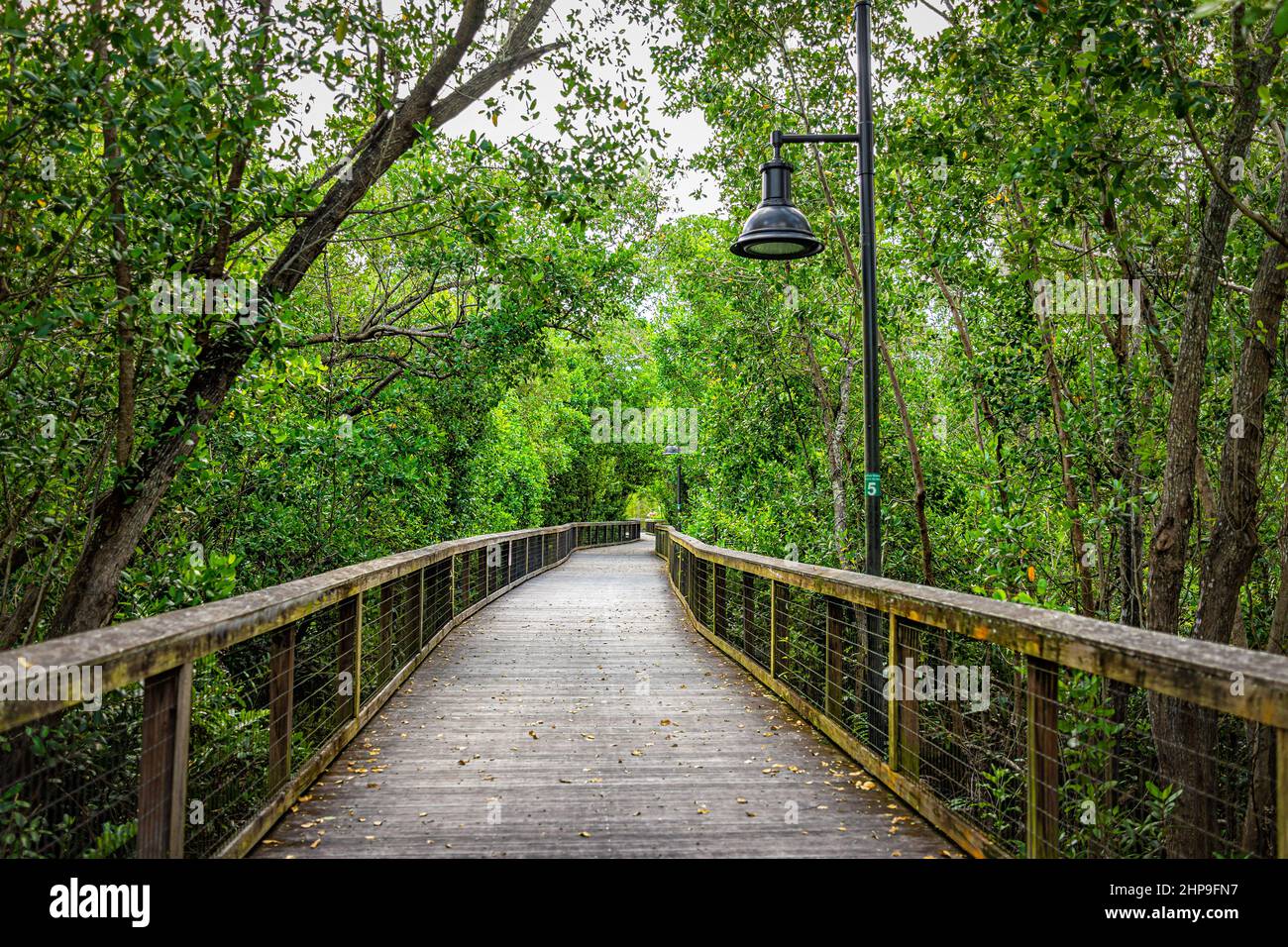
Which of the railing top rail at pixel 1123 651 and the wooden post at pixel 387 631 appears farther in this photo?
the wooden post at pixel 387 631

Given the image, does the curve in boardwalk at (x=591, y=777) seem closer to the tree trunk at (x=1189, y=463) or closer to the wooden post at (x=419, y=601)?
the wooden post at (x=419, y=601)

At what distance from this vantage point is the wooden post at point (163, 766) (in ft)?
8.31

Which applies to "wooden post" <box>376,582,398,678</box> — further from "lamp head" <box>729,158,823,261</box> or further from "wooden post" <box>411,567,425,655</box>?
"lamp head" <box>729,158,823,261</box>

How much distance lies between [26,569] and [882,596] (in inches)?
221

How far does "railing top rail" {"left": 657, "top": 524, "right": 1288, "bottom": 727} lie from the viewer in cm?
194

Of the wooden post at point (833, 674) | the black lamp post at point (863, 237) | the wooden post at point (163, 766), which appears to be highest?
the black lamp post at point (863, 237)

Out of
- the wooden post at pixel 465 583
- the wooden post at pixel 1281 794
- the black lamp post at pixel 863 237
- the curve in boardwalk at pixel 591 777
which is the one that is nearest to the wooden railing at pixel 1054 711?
the wooden post at pixel 1281 794

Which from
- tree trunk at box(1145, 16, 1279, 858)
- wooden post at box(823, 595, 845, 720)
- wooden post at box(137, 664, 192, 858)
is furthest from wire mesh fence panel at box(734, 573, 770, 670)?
wooden post at box(137, 664, 192, 858)

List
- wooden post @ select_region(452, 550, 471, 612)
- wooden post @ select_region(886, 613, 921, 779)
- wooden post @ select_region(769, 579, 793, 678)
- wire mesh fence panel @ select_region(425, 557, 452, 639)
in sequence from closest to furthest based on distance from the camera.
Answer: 1. wooden post @ select_region(886, 613, 921, 779)
2. wooden post @ select_region(769, 579, 793, 678)
3. wire mesh fence panel @ select_region(425, 557, 452, 639)
4. wooden post @ select_region(452, 550, 471, 612)

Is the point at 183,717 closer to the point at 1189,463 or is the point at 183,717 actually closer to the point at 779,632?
the point at 779,632

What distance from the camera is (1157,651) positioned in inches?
89.1
